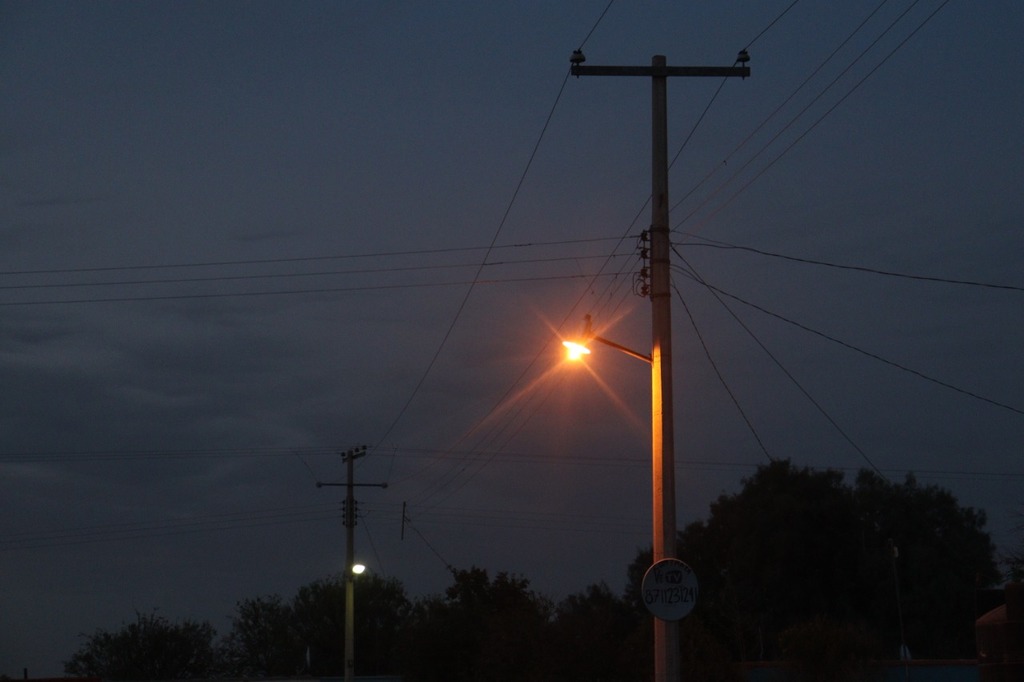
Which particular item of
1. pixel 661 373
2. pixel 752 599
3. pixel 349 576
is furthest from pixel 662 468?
pixel 752 599

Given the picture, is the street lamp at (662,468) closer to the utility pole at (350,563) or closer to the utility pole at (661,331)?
the utility pole at (661,331)

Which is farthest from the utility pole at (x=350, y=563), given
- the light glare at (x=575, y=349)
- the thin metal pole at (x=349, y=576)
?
the light glare at (x=575, y=349)

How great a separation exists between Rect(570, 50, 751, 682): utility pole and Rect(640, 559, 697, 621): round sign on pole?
2.36 ft

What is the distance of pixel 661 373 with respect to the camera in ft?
58.6

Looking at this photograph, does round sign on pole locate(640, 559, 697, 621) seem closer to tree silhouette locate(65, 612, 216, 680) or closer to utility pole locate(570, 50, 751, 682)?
utility pole locate(570, 50, 751, 682)

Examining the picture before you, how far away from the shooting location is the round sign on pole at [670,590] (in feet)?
52.6

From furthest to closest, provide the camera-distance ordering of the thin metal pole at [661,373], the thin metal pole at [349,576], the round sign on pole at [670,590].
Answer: the thin metal pole at [349,576] < the thin metal pole at [661,373] < the round sign on pole at [670,590]

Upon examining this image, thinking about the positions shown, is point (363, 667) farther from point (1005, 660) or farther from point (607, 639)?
point (1005, 660)

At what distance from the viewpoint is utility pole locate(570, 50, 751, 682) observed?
666 inches

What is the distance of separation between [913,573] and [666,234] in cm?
4995

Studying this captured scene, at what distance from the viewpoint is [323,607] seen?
244 ft

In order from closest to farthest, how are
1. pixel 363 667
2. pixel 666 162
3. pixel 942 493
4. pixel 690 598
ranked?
pixel 690 598, pixel 666 162, pixel 942 493, pixel 363 667

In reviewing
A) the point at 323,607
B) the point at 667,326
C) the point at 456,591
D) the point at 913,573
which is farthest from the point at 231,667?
the point at 667,326

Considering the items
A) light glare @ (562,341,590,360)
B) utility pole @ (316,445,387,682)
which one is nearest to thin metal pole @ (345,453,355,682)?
utility pole @ (316,445,387,682)
